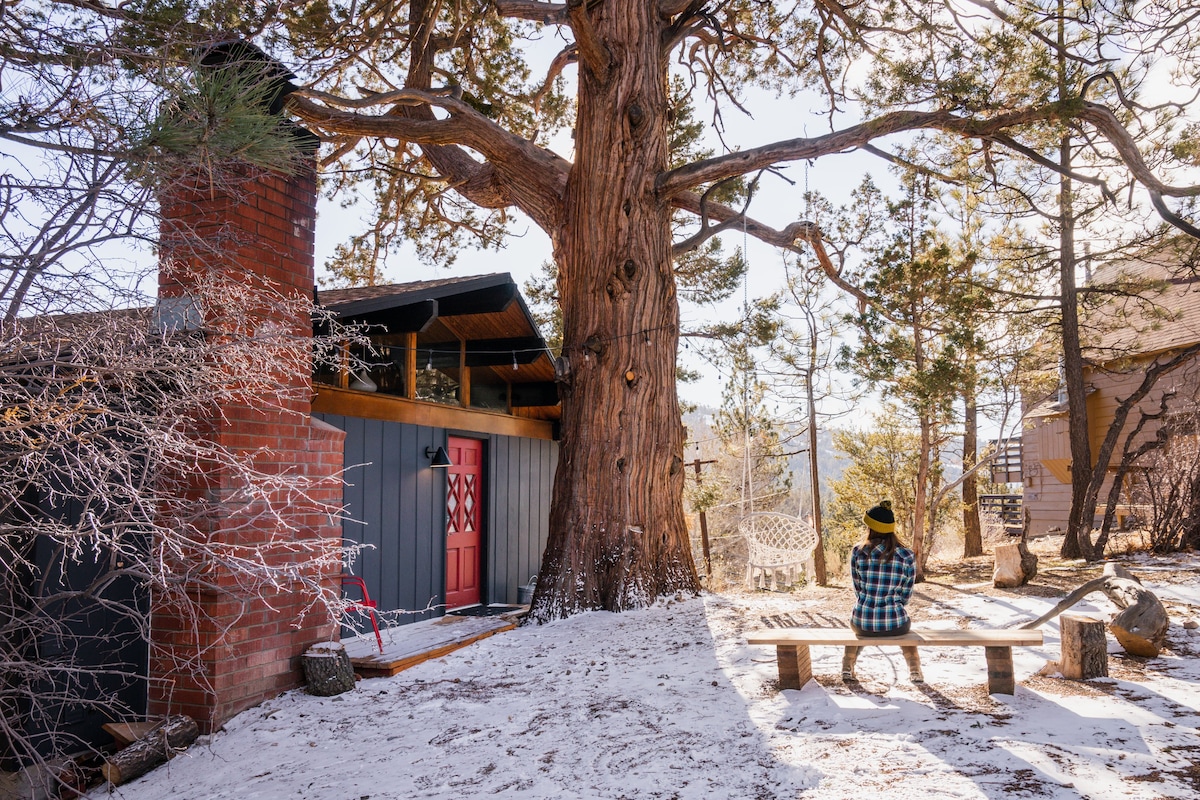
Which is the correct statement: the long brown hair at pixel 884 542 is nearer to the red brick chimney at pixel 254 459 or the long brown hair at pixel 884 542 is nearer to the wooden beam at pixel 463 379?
the red brick chimney at pixel 254 459

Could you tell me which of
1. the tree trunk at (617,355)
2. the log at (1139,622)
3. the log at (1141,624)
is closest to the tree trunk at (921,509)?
the tree trunk at (617,355)

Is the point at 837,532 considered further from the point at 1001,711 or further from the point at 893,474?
the point at 1001,711

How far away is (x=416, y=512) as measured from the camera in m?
8.03

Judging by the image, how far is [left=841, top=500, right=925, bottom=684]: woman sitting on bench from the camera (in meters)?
4.40

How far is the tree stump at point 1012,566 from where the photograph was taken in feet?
25.1

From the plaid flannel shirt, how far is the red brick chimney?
2937mm

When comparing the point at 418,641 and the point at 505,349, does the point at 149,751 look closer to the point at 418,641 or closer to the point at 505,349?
the point at 418,641

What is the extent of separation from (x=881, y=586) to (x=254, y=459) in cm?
375

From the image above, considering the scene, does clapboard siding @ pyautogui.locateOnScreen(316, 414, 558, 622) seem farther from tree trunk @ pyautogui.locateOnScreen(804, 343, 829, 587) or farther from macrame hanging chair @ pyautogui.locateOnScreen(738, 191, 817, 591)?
tree trunk @ pyautogui.locateOnScreen(804, 343, 829, 587)

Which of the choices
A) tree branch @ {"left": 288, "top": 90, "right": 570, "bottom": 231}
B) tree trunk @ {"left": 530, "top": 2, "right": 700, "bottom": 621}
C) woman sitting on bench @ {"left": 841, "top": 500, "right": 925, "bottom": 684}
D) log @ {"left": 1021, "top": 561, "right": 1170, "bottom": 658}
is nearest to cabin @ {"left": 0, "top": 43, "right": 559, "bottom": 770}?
Answer: tree branch @ {"left": 288, "top": 90, "right": 570, "bottom": 231}

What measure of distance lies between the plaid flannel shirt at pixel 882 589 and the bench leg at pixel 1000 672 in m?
0.47

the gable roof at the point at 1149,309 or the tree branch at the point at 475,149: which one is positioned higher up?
the tree branch at the point at 475,149

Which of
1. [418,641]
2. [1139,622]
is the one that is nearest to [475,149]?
[418,641]

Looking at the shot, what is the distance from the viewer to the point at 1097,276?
53.6 feet
